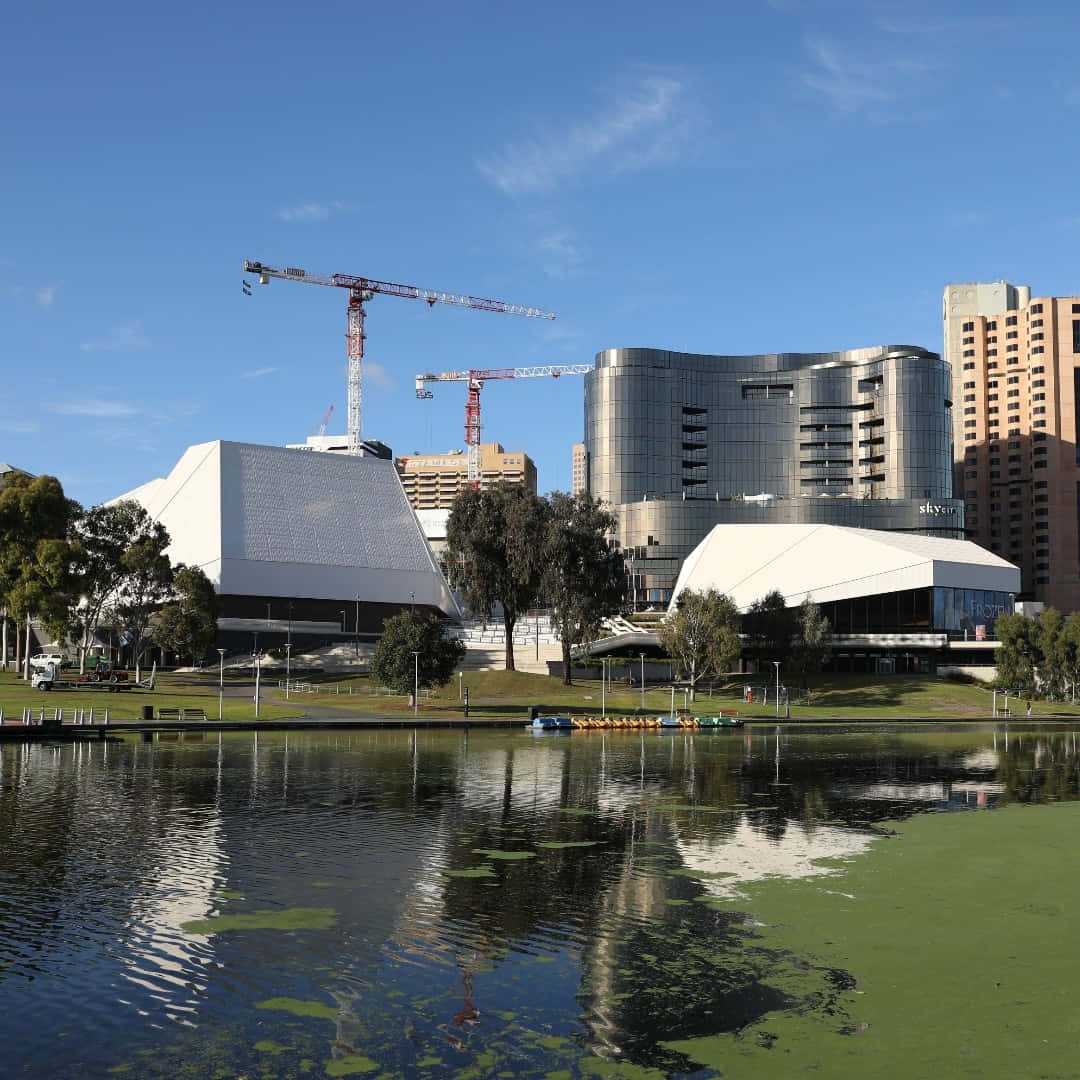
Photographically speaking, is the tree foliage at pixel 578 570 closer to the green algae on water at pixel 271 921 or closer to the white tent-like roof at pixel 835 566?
the white tent-like roof at pixel 835 566

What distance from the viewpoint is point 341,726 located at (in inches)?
2958

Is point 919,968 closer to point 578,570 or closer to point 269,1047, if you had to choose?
point 269,1047

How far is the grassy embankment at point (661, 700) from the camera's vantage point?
299ft

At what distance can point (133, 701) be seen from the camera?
86.1m

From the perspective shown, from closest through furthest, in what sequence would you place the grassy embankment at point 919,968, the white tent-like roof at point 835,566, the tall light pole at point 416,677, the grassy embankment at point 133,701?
the grassy embankment at point 919,968
the grassy embankment at point 133,701
the tall light pole at point 416,677
the white tent-like roof at point 835,566

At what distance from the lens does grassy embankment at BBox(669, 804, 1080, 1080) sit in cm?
1426

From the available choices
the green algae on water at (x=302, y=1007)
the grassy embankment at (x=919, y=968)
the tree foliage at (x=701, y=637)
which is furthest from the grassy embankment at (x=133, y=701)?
the green algae on water at (x=302, y=1007)

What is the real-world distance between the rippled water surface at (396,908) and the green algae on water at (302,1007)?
5cm

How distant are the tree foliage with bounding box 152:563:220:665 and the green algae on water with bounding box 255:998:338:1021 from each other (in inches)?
3529

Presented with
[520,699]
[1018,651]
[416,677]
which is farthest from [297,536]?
[1018,651]

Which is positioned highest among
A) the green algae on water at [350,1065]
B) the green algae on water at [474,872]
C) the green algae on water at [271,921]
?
the green algae on water at [350,1065]

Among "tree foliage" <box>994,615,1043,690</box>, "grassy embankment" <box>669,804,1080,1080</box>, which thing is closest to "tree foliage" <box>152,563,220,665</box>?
"tree foliage" <box>994,615,1043,690</box>

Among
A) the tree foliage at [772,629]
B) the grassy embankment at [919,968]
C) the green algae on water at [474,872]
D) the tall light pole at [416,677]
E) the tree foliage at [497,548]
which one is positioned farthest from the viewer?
the tree foliage at [772,629]

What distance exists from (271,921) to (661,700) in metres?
81.1
